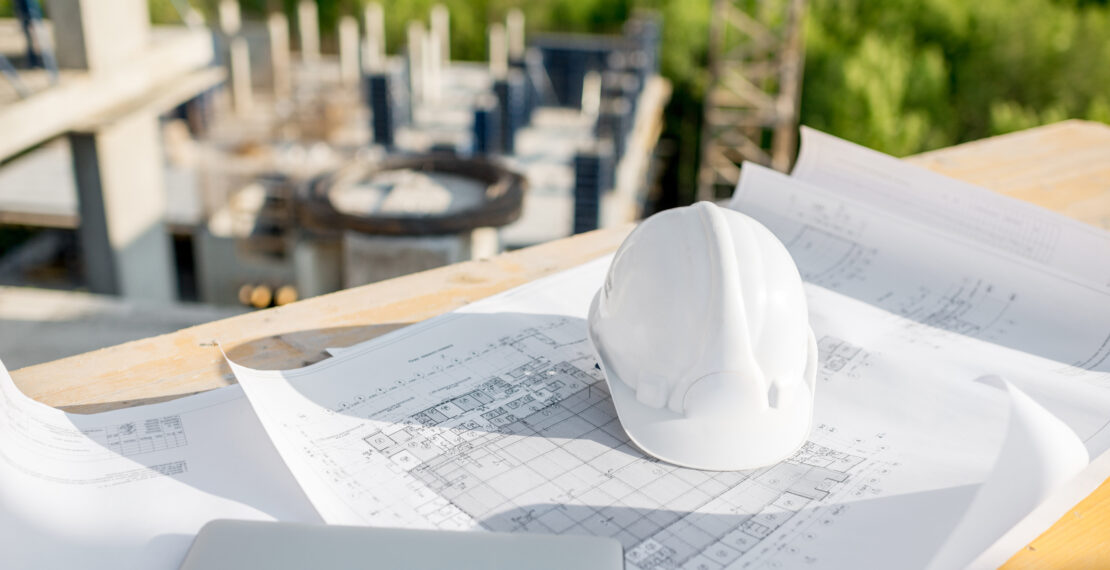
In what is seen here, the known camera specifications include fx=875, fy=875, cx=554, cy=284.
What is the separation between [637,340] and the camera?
1.13 meters

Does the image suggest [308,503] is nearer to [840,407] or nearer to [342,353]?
[342,353]

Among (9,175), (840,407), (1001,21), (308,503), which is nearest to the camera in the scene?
(308,503)

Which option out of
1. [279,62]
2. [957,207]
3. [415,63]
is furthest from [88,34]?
[279,62]

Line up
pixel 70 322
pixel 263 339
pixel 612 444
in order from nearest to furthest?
1. pixel 612 444
2. pixel 263 339
3. pixel 70 322

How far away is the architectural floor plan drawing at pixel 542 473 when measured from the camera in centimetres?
96

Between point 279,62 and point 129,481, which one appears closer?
point 129,481

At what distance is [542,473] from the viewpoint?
3.44 feet

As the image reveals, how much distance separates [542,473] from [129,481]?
47 centimetres

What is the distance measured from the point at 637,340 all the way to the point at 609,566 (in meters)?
0.34

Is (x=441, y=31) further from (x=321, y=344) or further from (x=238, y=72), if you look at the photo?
(x=321, y=344)

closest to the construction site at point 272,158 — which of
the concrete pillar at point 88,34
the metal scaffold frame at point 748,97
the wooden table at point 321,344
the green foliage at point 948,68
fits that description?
the concrete pillar at point 88,34

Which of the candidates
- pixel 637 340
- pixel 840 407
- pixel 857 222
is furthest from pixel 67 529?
pixel 857 222

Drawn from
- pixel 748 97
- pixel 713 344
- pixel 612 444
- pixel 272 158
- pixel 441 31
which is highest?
pixel 713 344

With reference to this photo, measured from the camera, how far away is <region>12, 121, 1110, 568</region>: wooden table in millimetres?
984
